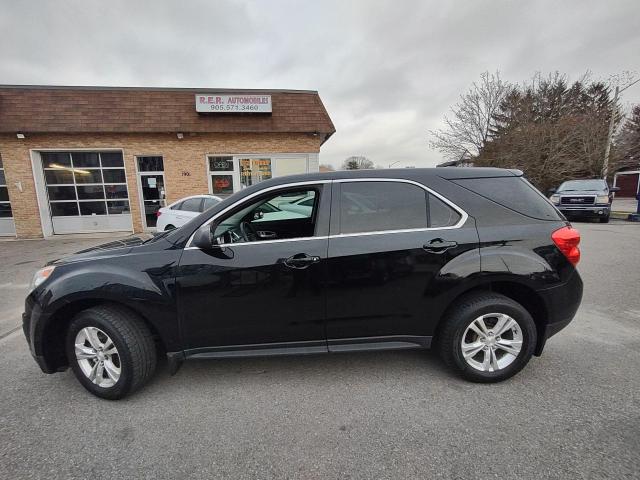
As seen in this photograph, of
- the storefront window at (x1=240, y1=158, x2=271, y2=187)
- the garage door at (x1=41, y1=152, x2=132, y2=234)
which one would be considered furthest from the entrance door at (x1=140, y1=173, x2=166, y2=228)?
the storefront window at (x1=240, y1=158, x2=271, y2=187)

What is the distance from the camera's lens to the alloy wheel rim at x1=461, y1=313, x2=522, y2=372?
2.45m

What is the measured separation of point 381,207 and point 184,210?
7319 mm

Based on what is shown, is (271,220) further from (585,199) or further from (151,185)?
(585,199)

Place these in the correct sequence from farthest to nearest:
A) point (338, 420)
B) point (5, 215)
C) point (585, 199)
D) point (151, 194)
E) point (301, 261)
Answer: point (585, 199)
point (151, 194)
point (5, 215)
point (301, 261)
point (338, 420)

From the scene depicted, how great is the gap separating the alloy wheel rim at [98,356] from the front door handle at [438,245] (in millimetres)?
2567

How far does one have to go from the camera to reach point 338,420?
7.04 ft

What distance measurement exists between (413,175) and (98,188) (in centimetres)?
1264

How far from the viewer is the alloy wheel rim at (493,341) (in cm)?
245

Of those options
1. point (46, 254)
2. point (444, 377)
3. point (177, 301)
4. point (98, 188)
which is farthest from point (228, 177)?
point (444, 377)

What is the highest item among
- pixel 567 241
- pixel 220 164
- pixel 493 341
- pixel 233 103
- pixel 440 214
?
pixel 233 103

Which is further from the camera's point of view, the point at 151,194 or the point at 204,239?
the point at 151,194

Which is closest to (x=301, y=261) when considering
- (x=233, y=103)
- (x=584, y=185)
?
(x=233, y=103)

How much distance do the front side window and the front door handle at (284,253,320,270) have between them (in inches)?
8.9

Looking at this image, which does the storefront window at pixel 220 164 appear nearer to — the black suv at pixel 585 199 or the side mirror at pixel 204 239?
the side mirror at pixel 204 239
